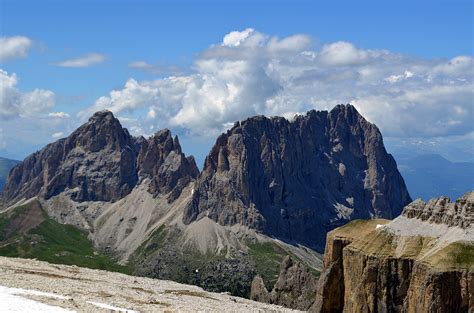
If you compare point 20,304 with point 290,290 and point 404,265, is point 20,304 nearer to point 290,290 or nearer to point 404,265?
point 404,265

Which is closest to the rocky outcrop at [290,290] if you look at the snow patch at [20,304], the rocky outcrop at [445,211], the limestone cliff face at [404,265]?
the limestone cliff face at [404,265]

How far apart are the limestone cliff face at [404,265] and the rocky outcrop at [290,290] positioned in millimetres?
69936

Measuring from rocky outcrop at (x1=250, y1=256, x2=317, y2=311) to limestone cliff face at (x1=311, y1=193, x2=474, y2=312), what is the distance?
69.9m

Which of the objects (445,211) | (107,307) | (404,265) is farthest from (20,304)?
(445,211)

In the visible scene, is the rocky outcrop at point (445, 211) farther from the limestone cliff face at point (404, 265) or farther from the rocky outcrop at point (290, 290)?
the rocky outcrop at point (290, 290)

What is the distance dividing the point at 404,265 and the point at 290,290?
99.5 m

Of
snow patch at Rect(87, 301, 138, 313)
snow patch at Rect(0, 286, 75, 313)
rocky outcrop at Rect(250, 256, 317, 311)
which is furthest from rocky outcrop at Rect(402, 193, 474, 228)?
rocky outcrop at Rect(250, 256, 317, 311)

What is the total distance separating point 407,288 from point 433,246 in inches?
250

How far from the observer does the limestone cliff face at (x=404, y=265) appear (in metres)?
74.9

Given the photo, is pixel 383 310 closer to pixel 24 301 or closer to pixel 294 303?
pixel 24 301

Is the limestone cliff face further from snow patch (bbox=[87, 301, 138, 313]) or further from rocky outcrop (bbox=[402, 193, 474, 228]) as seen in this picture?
Answer: snow patch (bbox=[87, 301, 138, 313])

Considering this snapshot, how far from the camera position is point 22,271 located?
321 ft

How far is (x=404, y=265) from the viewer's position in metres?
83.4

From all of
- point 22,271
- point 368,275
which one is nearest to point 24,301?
point 22,271
